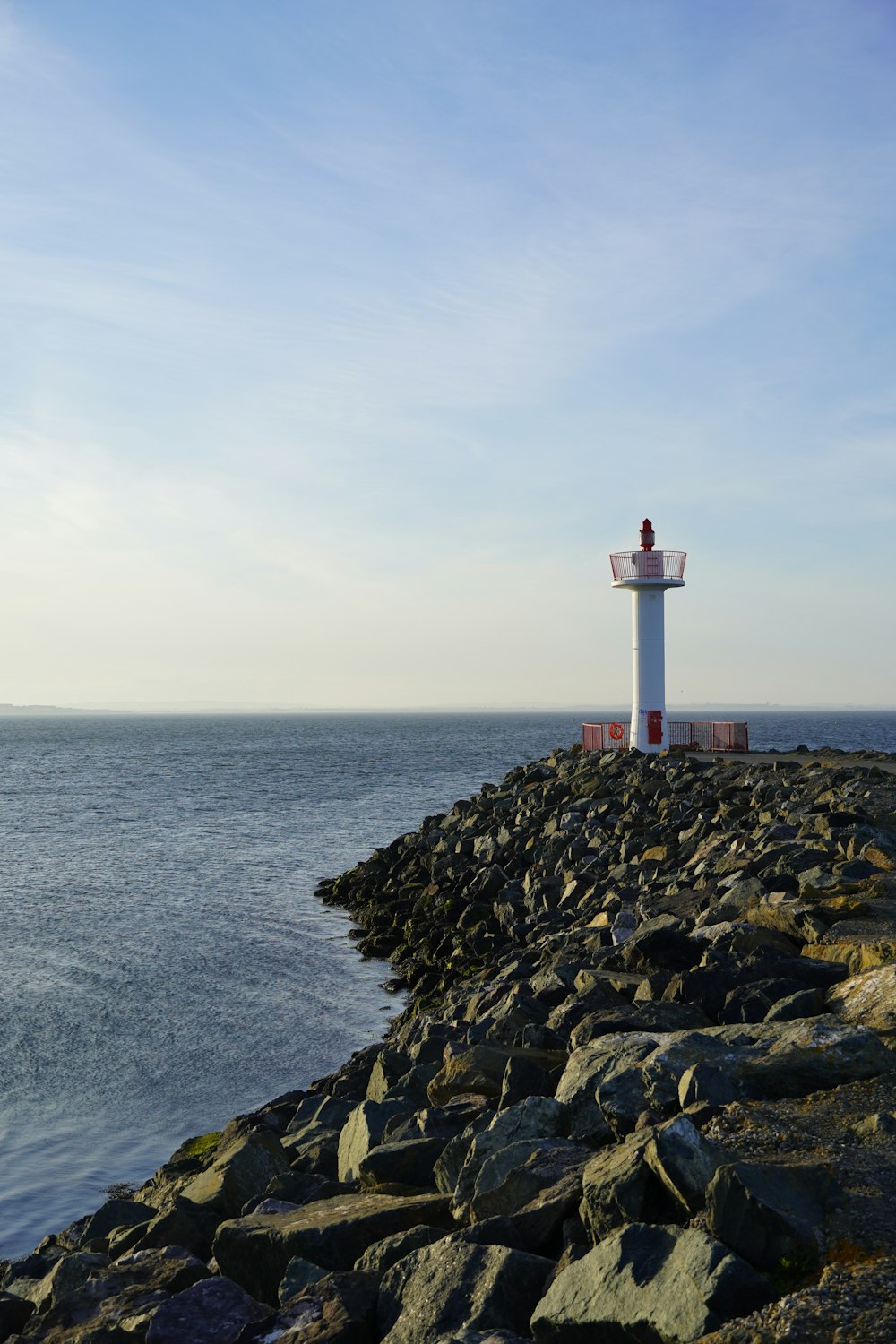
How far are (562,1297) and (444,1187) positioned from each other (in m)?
1.62

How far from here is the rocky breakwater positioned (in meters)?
4.01

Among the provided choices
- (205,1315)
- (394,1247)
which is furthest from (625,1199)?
(205,1315)

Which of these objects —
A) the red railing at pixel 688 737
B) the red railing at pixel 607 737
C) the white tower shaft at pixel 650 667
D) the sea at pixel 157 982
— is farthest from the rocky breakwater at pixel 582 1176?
the red railing at pixel 607 737

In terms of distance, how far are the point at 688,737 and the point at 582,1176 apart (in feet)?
83.7

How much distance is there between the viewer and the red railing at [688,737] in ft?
95.1

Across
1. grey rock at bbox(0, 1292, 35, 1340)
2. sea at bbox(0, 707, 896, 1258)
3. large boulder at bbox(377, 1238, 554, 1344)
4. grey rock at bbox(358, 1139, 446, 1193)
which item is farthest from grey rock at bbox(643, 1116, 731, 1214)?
sea at bbox(0, 707, 896, 1258)

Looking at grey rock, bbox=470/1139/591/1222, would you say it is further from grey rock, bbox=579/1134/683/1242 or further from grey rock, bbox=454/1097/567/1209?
grey rock, bbox=579/1134/683/1242

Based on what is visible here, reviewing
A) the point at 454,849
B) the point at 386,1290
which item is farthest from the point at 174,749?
the point at 386,1290

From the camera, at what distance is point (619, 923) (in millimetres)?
11562

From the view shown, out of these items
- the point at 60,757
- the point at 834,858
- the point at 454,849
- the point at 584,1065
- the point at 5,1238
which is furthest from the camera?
the point at 60,757

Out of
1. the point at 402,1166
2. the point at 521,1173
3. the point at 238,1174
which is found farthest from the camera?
the point at 238,1174

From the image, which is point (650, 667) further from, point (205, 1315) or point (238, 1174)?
point (205, 1315)

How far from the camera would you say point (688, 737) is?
1170 inches

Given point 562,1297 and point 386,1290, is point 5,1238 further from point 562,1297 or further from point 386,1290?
point 562,1297
